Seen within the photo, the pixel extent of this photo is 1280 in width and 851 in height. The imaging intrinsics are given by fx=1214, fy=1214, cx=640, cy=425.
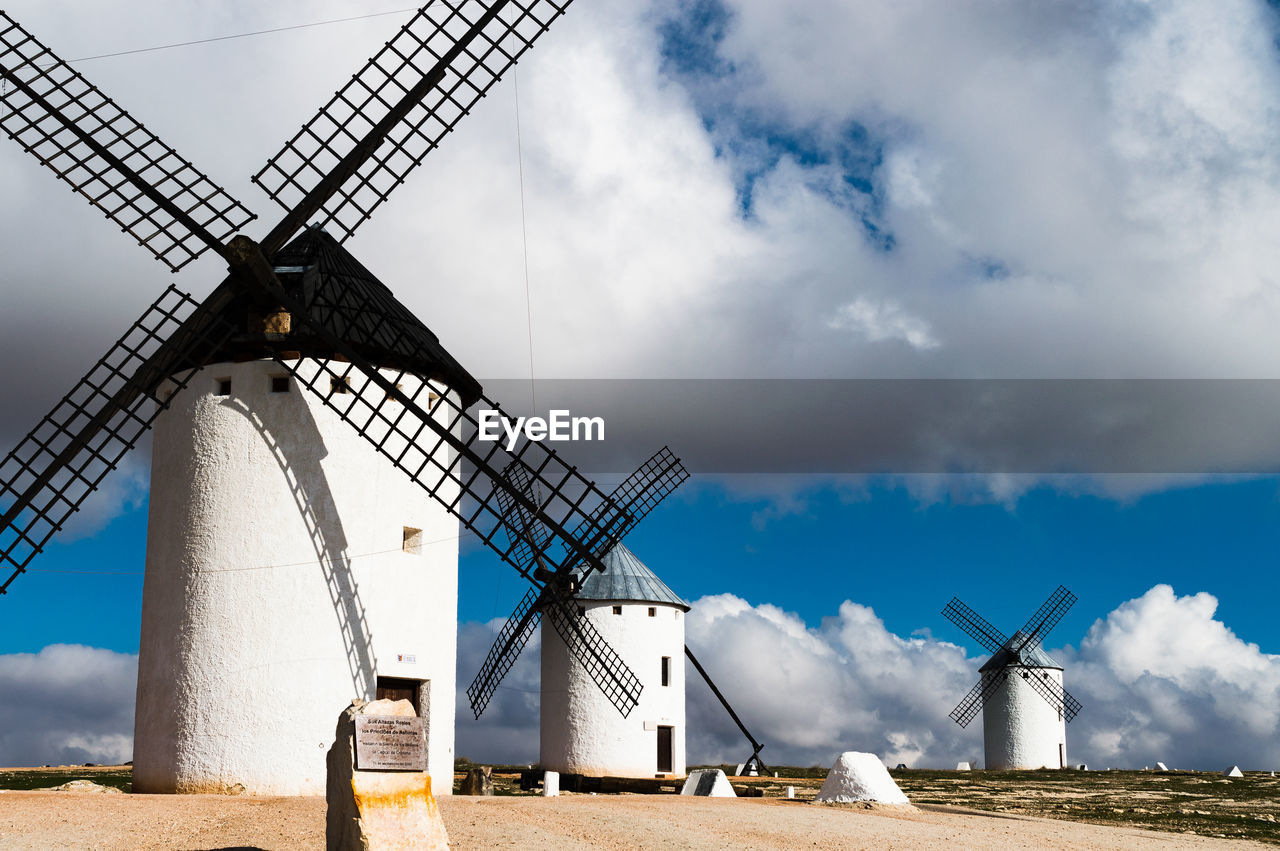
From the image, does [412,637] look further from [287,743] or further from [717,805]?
[717,805]

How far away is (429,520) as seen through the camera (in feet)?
64.8

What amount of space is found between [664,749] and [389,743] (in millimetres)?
20768

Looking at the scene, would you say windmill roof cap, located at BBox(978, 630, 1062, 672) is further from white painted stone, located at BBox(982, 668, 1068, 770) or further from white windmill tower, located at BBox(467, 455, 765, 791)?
white windmill tower, located at BBox(467, 455, 765, 791)

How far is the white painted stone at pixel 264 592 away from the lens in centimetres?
1791

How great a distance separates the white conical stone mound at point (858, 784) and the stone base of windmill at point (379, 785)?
10.2 metres

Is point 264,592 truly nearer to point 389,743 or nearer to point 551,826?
point 551,826

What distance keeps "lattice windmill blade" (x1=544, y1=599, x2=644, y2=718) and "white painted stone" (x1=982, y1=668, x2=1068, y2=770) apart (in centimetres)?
2338

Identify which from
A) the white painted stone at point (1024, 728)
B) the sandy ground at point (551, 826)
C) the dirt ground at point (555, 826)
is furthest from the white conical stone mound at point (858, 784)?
the white painted stone at point (1024, 728)

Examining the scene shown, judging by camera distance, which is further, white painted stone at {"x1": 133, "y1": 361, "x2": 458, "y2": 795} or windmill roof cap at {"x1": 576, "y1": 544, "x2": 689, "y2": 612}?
windmill roof cap at {"x1": 576, "y1": 544, "x2": 689, "y2": 612}

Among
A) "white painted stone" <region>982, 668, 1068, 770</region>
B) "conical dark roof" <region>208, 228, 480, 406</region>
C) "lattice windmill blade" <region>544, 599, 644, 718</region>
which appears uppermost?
"conical dark roof" <region>208, 228, 480, 406</region>

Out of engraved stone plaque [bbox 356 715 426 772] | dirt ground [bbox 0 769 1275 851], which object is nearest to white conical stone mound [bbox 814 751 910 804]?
dirt ground [bbox 0 769 1275 851]

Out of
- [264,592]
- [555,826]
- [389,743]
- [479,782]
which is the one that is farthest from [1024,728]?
[389,743]

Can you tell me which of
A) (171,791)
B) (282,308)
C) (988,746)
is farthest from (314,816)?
(988,746)

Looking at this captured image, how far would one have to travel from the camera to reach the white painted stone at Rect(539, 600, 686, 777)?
3020 cm
